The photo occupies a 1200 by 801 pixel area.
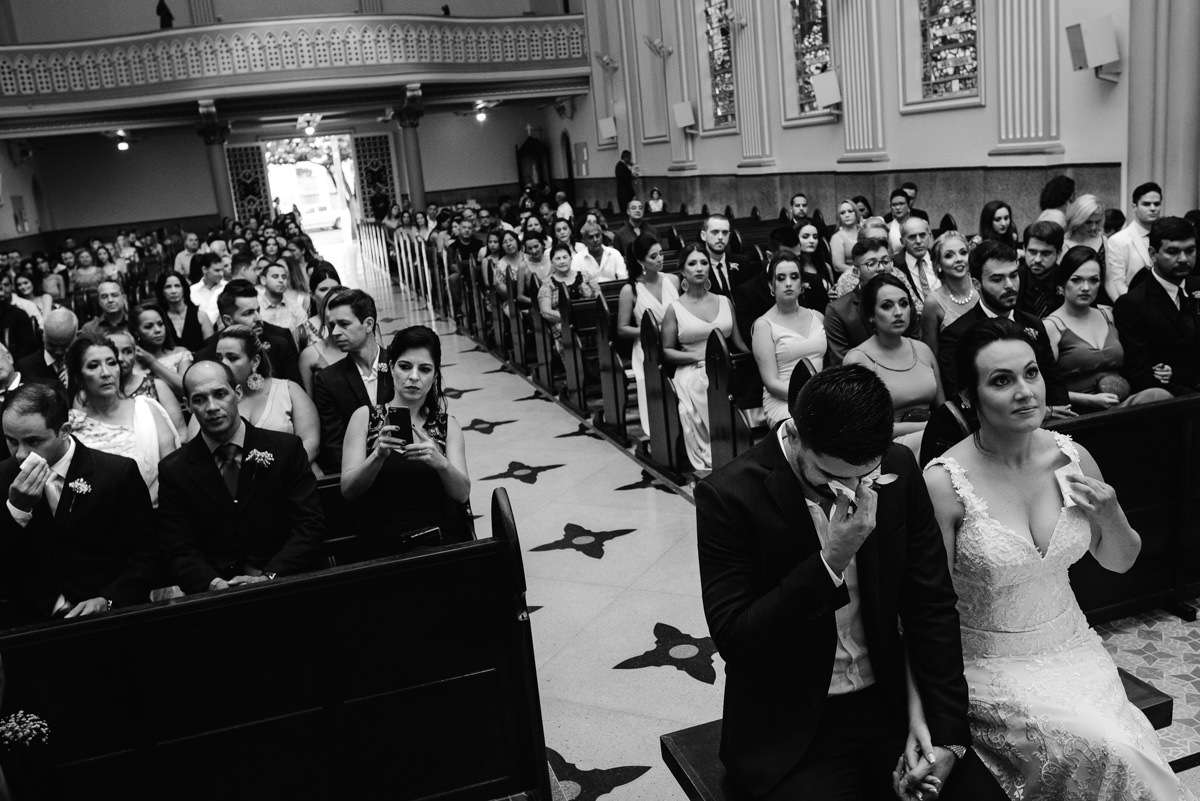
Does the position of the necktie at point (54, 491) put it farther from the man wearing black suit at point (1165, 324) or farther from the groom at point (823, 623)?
the man wearing black suit at point (1165, 324)

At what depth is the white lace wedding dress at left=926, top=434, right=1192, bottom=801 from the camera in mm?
2449

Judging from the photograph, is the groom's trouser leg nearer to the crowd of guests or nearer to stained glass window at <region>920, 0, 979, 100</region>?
the crowd of guests

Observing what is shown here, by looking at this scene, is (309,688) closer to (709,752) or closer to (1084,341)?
(709,752)

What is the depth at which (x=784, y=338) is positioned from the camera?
609cm

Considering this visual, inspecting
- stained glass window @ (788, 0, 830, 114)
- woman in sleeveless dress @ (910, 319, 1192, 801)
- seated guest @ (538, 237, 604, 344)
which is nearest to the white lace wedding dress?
woman in sleeveless dress @ (910, 319, 1192, 801)

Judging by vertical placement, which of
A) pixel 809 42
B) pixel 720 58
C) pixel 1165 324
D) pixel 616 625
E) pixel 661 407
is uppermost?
pixel 720 58

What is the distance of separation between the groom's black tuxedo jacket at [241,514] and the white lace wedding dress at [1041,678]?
2.31m

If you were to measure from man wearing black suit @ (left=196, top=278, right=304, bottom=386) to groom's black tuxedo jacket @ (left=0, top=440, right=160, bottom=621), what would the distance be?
2362 millimetres

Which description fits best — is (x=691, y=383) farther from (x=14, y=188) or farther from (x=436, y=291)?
(x=14, y=188)

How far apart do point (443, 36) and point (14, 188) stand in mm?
12137

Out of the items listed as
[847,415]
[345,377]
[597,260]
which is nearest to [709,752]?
[847,415]

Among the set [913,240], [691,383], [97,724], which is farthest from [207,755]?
[913,240]

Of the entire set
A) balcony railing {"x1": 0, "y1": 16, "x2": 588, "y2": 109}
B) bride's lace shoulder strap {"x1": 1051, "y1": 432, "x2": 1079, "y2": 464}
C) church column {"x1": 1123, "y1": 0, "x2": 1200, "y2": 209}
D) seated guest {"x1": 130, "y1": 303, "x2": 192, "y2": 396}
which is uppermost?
balcony railing {"x1": 0, "y1": 16, "x2": 588, "y2": 109}

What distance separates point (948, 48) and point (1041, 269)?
7400 mm
